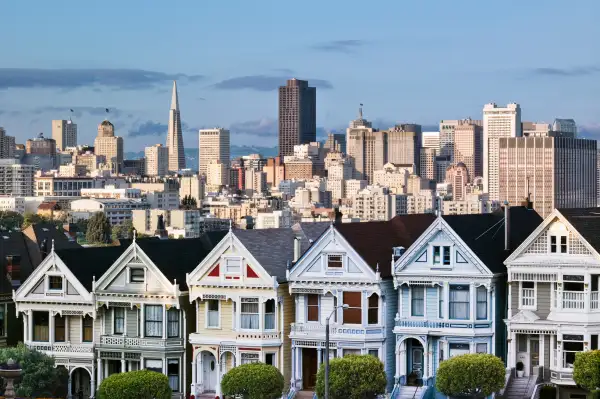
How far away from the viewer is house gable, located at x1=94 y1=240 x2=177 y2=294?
53.7 meters

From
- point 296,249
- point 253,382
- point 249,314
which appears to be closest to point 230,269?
point 249,314

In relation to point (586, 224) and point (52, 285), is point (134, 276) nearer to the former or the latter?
point (52, 285)

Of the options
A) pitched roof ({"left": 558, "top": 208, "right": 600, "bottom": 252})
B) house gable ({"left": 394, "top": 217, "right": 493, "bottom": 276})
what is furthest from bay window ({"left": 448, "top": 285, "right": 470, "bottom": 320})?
pitched roof ({"left": 558, "top": 208, "right": 600, "bottom": 252})

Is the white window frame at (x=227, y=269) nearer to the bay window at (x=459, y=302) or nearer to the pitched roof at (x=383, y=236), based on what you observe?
the pitched roof at (x=383, y=236)

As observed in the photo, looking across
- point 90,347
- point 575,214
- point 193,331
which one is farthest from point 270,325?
point 575,214

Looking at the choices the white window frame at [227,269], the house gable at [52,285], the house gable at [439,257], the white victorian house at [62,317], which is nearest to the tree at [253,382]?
the white window frame at [227,269]

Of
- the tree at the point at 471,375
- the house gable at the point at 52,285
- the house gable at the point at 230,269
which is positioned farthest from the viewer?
the house gable at the point at 52,285

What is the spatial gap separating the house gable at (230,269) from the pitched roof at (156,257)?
113 centimetres

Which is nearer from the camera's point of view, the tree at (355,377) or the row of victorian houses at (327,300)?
the row of victorian houses at (327,300)

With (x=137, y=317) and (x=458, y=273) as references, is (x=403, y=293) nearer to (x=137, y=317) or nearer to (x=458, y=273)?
(x=458, y=273)

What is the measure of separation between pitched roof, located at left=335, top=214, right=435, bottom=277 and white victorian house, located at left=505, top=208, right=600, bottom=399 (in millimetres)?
4298

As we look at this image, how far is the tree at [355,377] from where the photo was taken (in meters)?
49.1

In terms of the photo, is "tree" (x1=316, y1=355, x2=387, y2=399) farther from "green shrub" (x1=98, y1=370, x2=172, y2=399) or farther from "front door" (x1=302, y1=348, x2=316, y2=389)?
"green shrub" (x1=98, y1=370, x2=172, y2=399)

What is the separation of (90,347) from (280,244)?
6868mm
